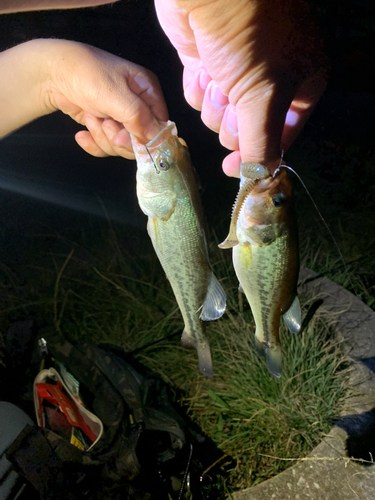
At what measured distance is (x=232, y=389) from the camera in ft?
7.47

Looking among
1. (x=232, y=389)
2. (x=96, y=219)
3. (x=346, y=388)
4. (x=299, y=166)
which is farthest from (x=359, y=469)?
(x=299, y=166)

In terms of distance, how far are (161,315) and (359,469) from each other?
1.74 metres

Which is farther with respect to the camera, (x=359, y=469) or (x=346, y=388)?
(x=346, y=388)

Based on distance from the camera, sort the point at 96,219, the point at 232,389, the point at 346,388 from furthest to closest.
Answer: the point at 96,219, the point at 232,389, the point at 346,388

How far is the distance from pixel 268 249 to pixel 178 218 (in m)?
0.29

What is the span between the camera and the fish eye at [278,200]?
37.4 inches

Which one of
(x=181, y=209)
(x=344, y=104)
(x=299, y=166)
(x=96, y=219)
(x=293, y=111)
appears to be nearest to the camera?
(x=293, y=111)

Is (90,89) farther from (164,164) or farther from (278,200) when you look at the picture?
(278,200)

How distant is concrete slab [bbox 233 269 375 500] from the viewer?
1565 millimetres

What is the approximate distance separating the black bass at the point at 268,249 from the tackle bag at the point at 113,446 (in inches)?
40.5

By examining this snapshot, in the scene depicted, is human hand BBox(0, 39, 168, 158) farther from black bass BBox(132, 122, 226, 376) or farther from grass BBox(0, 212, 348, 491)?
grass BBox(0, 212, 348, 491)

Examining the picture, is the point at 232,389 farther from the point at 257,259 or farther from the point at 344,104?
the point at 344,104

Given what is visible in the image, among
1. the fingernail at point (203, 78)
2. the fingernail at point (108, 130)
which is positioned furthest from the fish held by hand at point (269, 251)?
the fingernail at point (108, 130)

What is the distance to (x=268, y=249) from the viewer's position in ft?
3.24
